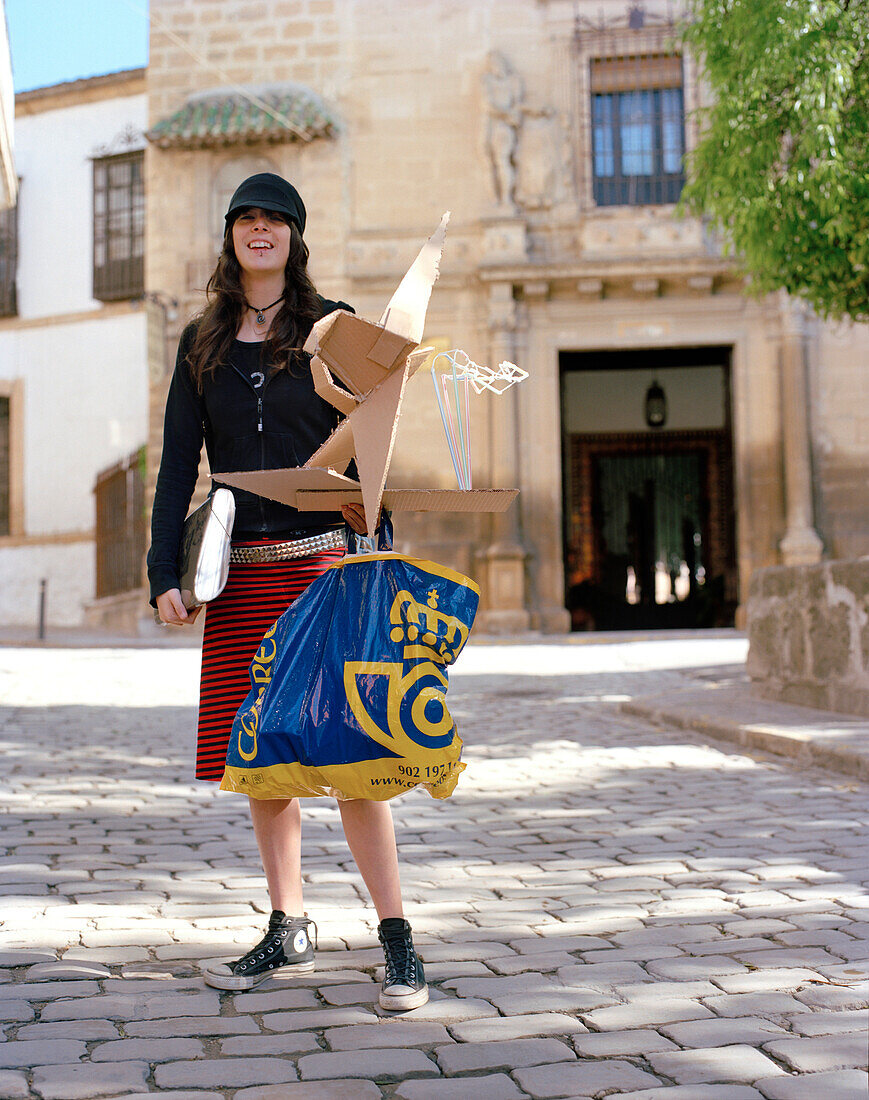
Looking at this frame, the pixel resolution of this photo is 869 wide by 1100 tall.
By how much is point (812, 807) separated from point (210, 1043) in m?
3.15

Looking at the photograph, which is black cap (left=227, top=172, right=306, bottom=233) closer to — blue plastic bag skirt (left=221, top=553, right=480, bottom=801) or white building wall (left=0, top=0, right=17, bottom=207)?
blue plastic bag skirt (left=221, top=553, right=480, bottom=801)

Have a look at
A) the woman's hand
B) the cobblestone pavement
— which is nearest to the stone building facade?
the cobblestone pavement

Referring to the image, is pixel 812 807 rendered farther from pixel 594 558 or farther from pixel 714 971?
pixel 594 558

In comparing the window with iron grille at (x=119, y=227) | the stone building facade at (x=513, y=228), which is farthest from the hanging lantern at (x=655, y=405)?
the window with iron grille at (x=119, y=227)

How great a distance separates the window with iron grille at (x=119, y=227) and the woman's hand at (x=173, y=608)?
1999 centimetres

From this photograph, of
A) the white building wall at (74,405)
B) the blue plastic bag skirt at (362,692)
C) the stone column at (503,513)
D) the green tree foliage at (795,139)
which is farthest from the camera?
the white building wall at (74,405)

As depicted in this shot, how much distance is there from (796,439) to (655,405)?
3.02 metres

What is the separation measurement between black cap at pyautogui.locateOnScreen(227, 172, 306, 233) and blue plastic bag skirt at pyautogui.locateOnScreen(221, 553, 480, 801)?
928 millimetres

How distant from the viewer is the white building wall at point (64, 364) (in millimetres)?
22281

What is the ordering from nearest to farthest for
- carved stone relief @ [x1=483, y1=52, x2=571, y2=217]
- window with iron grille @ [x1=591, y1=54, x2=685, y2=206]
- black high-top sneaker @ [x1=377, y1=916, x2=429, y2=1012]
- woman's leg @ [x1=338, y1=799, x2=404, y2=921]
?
black high-top sneaker @ [x1=377, y1=916, x2=429, y2=1012] → woman's leg @ [x1=338, y1=799, x2=404, y2=921] → carved stone relief @ [x1=483, y1=52, x2=571, y2=217] → window with iron grille @ [x1=591, y1=54, x2=685, y2=206]

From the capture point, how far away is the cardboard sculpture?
8.03 ft

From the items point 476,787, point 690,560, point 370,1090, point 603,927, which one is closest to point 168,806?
point 476,787

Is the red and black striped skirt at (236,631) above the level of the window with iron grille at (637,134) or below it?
below

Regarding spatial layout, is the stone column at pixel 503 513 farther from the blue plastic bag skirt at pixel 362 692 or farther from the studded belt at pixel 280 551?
the blue plastic bag skirt at pixel 362 692
